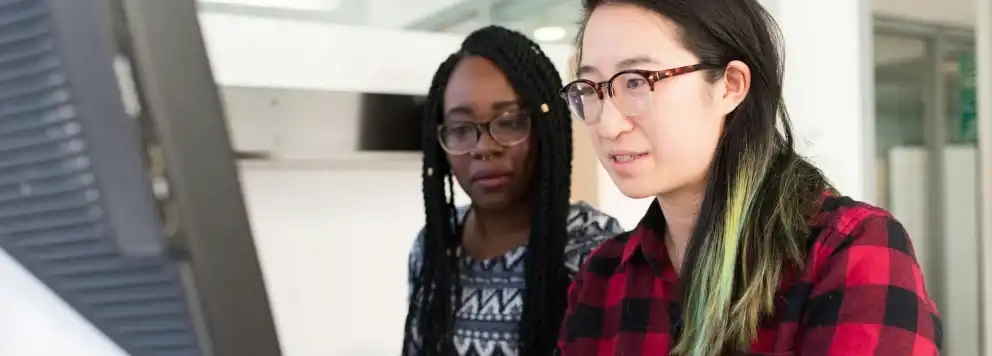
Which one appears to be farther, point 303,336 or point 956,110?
point 956,110

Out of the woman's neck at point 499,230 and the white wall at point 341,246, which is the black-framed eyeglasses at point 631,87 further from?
the white wall at point 341,246

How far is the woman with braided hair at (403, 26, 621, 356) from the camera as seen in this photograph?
1.08m

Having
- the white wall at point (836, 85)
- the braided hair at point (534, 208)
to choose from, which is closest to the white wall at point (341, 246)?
the braided hair at point (534, 208)

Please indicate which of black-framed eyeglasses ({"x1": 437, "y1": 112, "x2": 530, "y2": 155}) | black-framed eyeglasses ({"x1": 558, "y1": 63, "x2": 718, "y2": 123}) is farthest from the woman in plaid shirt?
black-framed eyeglasses ({"x1": 437, "y1": 112, "x2": 530, "y2": 155})

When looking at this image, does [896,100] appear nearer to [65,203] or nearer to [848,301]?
[848,301]

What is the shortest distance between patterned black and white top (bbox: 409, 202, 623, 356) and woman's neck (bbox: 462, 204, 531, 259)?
16 mm

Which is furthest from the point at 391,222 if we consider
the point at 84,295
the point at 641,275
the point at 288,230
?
the point at 84,295

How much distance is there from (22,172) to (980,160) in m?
1.51

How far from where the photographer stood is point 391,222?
143cm

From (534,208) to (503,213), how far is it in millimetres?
59

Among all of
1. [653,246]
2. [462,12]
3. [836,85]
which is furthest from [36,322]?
[836,85]

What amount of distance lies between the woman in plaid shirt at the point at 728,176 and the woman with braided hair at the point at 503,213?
1.01 feet

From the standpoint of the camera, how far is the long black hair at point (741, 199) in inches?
27.6

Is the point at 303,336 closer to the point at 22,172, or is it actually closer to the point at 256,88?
the point at 256,88
